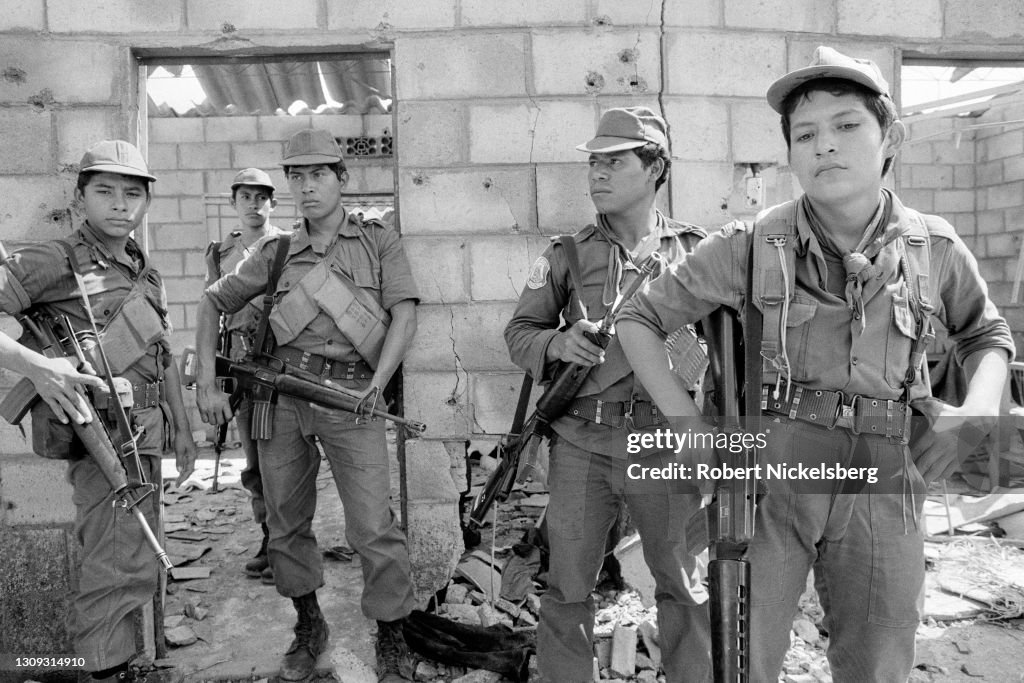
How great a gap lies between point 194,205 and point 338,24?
5237 mm

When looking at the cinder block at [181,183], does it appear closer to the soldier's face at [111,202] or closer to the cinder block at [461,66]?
the cinder block at [461,66]

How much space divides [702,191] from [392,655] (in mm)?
2496

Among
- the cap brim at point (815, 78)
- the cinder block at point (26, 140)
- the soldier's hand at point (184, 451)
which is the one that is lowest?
the soldier's hand at point (184, 451)

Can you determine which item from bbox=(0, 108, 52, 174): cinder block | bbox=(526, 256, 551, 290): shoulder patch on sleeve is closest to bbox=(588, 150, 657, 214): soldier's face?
bbox=(526, 256, 551, 290): shoulder patch on sleeve

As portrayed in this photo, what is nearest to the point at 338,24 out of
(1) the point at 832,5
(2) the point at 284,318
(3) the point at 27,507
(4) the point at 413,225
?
(4) the point at 413,225

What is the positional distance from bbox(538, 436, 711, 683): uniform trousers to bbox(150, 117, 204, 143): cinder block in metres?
6.95

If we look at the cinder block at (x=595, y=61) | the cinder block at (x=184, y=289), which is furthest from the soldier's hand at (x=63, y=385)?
the cinder block at (x=184, y=289)

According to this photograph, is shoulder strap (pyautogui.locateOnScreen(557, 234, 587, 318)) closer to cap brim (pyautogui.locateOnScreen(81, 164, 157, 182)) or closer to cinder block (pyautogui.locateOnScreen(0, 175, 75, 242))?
cap brim (pyautogui.locateOnScreen(81, 164, 157, 182))

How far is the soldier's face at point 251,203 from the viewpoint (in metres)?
4.55

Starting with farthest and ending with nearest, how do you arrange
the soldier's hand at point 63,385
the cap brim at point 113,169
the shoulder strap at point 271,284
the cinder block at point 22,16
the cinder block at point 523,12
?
1. the cinder block at point 523,12
2. the cinder block at point 22,16
3. the shoulder strap at point 271,284
4. the cap brim at point 113,169
5. the soldier's hand at point 63,385

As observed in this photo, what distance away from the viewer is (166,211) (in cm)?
789

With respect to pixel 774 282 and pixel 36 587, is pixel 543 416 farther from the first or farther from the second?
pixel 36 587

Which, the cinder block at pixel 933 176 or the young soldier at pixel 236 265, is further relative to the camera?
the cinder block at pixel 933 176

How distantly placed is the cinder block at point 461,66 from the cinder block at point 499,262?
0.69 meters
